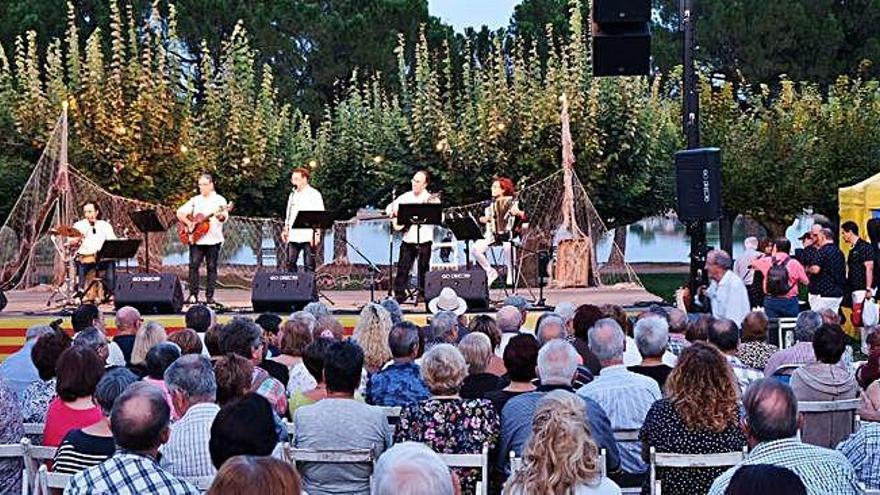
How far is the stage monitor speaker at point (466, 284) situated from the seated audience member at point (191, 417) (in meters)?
7.44

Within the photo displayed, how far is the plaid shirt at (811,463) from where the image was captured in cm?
412

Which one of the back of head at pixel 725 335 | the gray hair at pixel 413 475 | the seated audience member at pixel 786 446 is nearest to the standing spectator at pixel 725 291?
the back of head at pixel 725 335

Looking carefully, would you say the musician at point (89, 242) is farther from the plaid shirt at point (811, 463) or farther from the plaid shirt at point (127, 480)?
the plaid shirt at point (811, 463)

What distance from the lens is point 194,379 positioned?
5039 mm

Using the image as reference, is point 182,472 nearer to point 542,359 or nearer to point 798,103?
point 542,359

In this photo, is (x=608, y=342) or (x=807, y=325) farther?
(x=807, y=325)

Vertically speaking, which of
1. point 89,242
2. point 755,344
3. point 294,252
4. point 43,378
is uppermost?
point 89,242

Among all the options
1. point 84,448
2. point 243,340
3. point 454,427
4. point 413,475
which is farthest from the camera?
point 243,340

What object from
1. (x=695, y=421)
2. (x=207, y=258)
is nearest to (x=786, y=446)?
(x=695, y=421)

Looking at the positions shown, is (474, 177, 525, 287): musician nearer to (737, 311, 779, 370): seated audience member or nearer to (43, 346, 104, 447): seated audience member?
(737, 311, 779, 370): seated audience member

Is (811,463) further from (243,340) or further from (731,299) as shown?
(731,299)

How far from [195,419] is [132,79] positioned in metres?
15.1

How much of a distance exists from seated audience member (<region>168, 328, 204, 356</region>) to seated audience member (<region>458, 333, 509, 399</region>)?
147cm

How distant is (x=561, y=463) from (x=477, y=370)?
2.32 metres
